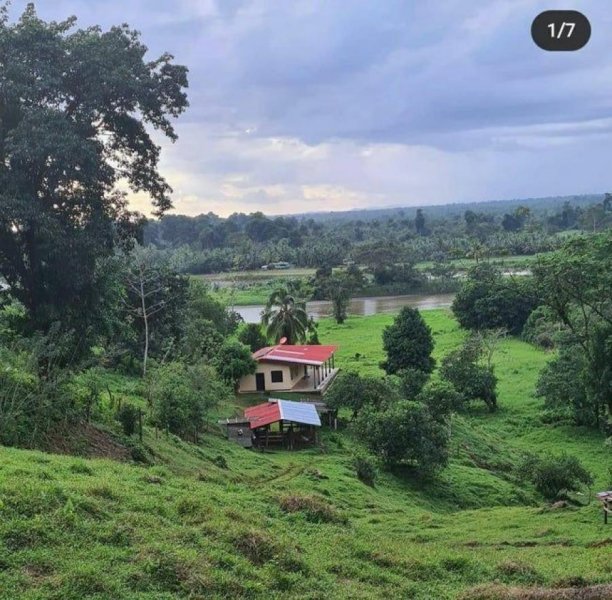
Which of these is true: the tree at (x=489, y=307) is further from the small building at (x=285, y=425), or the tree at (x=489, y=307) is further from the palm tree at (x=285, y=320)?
the small building at (x=285, y=425)

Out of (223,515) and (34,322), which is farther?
(34,322)

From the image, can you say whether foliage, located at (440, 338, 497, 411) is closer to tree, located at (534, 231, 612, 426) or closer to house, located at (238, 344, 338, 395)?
house, located at (238, 344, 338, 395)

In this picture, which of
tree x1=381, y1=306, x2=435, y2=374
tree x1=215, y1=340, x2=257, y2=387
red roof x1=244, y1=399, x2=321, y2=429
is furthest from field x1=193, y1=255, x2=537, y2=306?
red roof x1=244, y1=399, x2=321, y2=429

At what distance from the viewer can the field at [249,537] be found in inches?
316

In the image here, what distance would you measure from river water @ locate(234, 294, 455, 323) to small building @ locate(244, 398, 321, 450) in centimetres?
4783

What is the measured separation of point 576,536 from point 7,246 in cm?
1675

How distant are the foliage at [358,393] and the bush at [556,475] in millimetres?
6563

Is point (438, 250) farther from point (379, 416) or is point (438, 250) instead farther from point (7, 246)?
point (7, 246)

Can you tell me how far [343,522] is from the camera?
13375 mm

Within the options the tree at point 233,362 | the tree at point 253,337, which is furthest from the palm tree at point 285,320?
the tree at point 233,362

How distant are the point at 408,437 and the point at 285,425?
5.91 meters

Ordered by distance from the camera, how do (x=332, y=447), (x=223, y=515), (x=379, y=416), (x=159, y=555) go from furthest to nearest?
(x=332, y=447) < (x=379, y=416) < (x=223, y=515) < (x=159, y=555)

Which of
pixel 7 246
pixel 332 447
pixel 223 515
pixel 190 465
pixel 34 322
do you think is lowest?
pixel 332 447

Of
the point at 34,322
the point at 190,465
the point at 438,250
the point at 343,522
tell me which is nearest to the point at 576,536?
the point at 343,522
